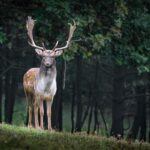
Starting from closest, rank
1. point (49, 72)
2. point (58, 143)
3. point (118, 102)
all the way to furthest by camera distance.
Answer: point (58, 143) → point (49, 72) → point (118, 102)

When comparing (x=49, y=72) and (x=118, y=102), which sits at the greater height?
(x=49, y=72)

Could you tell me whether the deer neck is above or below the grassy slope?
above

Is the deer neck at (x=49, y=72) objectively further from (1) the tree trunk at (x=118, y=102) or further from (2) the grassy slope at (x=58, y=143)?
(1) the tree trunk at (x=118, y=102)

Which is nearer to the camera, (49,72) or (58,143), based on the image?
(58,143)

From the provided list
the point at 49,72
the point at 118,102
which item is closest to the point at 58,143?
the point at 49,72

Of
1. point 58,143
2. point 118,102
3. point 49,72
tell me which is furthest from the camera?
point 118,102

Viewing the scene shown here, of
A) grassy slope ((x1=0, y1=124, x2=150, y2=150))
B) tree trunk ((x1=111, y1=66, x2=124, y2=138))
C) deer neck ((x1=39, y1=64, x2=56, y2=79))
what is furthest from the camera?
tree trunk ((x1=111, y1=66, x2=124, y2=138))

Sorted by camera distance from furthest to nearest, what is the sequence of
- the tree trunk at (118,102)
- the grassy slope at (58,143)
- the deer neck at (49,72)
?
the tree trunk at (118,102), the deer neck at (49,72), the grassy slope at (58,143)

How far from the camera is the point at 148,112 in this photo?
51375 millimetres

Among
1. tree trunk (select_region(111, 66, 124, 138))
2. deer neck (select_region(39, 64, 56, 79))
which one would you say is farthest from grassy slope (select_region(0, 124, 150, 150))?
tree trunk (select_region(111, 66, 124, 138))

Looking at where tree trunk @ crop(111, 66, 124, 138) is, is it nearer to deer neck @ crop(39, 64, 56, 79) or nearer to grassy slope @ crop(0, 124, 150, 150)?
deer neck @ crop(39, 64, 56, 79)

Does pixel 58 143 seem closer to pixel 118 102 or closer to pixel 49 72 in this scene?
pixel 49 72

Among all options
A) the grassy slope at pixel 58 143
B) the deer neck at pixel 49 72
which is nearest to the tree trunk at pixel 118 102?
the deer neck at pixel 49 72

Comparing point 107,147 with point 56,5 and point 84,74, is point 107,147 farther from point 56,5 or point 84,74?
point 84,74
